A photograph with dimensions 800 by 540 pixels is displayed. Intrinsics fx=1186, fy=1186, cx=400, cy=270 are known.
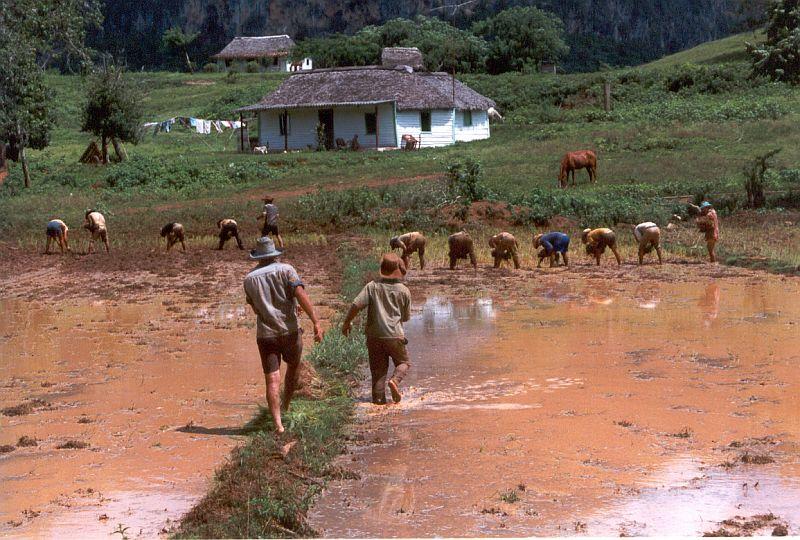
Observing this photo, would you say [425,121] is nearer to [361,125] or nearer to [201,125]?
[361,125]

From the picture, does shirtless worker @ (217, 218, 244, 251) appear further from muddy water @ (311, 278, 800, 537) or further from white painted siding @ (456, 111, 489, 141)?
white painted siding @ (456, 111, 489, 141)

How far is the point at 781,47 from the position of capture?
33.1 metres

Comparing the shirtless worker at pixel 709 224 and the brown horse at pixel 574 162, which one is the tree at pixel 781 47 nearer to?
the brown horse at pixel 574 162

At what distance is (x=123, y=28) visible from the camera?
11625cm

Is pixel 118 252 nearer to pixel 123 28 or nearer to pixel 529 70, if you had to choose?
pixel 529 70

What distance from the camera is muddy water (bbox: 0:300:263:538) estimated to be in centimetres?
864

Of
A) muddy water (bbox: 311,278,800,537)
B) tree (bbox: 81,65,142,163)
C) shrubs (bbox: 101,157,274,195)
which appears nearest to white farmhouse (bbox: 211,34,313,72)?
tree (bbox: 81,65,142,163)

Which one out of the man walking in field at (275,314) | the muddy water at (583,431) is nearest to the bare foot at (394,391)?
the muddy water at (583,431)

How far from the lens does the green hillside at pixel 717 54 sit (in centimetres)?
6975

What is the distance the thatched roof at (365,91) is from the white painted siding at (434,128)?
2.38 ft

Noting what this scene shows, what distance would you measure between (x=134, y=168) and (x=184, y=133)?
872 inches

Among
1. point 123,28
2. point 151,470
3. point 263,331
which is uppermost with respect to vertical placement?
point 123,28

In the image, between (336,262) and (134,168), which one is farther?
(134,168)

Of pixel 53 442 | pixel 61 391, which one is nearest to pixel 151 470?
pixel 53 442
